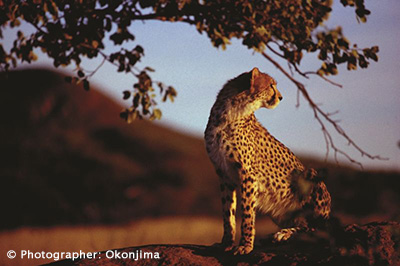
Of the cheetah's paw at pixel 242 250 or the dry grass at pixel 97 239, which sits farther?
the dry grass at pixel 97 239

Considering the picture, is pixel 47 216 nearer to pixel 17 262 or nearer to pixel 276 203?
pixel 17 262

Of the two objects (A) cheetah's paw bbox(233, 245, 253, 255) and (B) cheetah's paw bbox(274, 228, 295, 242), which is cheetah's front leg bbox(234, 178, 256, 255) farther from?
(B) cheetah's paw bbox(274, 228, 295, 242)

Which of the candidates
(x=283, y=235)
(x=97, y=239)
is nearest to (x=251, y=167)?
(x=283, y=235)

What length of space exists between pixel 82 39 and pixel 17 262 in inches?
115

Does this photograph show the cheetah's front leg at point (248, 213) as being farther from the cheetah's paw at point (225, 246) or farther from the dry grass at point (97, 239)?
the dry grass at point (97, 239)

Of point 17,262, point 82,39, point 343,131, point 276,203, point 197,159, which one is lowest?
point 17,262

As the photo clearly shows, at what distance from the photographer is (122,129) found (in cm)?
3031

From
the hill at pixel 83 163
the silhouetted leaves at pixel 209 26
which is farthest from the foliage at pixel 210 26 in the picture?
the hill at pixel 83 163


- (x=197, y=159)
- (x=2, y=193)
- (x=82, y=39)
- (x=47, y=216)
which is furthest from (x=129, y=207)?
(x=82, y=39)

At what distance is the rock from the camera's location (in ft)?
14.3

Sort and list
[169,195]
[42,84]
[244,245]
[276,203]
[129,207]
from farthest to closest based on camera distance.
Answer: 1. [42,84]
2. [169,195]
3. [129,207]
4. [276,203]
5. [244,245]

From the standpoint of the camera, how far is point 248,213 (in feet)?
15.7

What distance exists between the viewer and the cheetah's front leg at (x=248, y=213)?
15.5 feet

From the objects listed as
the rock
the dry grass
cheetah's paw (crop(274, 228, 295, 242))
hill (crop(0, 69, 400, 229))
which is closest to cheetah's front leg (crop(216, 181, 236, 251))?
the rock
